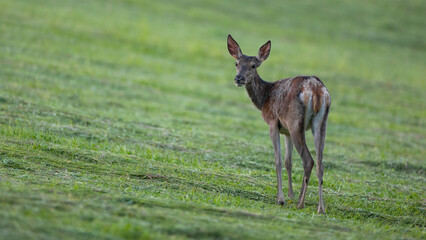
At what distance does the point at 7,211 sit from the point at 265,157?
8.23 meters

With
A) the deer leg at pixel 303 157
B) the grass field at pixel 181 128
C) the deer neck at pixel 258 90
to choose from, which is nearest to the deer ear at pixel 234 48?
the deer neck at pixel 258 90

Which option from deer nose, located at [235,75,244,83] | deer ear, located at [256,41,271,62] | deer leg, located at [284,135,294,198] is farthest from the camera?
deer ear, located at [256,41,271,62]

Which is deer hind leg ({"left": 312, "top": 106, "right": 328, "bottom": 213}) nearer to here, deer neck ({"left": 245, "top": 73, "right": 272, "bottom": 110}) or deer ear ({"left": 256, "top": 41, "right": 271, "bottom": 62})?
deer neck ({"left": 245, "top": 73, "right": 272, "bottom": 110})

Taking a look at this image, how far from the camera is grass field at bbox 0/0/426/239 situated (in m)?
7.20

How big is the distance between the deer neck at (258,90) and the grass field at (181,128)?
4.86 ft

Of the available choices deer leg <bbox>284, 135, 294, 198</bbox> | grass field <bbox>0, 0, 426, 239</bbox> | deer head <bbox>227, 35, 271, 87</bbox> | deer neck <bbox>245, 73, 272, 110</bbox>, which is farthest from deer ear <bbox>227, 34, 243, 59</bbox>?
grass field <bbox>0, 0, 426, 239</bbox>

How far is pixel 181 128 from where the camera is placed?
53.7 feet

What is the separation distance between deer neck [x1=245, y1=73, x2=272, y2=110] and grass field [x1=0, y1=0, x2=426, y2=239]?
1.48 metres

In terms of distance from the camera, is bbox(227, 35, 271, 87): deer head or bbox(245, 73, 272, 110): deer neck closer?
bbox(227, 35, 271, 87): deer head

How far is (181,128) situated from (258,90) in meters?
5.49

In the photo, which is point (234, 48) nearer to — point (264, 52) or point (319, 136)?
point (264, 52)

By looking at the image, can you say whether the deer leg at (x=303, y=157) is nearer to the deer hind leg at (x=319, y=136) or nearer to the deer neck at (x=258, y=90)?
the deer hind leg at (x=319, y=136)

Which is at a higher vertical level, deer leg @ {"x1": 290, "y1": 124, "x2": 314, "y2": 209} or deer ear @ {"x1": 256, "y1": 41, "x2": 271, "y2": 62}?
deer ear @ {"x1": 256, "y1": 41, "x2": 271, "y2": 62}

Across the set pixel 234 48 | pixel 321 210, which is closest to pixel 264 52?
pixel 234 48
